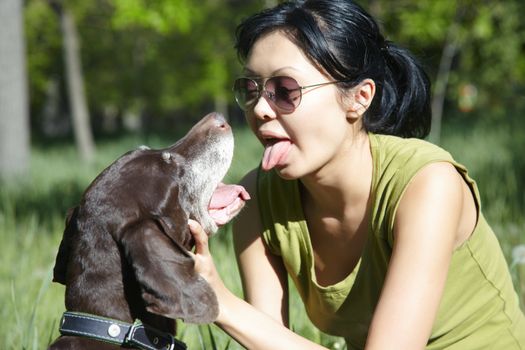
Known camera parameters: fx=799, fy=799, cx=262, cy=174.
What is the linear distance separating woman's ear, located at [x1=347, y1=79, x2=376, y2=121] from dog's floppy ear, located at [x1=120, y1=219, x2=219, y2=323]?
946 mm

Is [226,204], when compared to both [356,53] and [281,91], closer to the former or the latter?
[281,91]

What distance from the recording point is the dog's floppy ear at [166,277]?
2.27m

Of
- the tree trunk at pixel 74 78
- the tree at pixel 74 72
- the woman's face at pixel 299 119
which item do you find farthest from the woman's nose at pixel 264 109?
the tree trunk at pixel 74 78

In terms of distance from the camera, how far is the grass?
3730 millimetres

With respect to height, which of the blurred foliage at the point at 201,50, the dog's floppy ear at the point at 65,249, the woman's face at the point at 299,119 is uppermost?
the woman's face at the point at 299,119

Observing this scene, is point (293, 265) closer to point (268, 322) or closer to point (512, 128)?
point (268, 322)

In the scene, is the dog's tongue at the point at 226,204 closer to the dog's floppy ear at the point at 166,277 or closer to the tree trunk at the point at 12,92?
the dog's floppy ear at the point at 166,277

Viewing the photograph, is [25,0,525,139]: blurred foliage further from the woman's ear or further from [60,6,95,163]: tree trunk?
the woman's ear

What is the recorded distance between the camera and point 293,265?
3.23 m

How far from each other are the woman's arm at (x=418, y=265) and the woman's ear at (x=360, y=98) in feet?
1.37

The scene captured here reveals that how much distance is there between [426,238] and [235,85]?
983 millimetres

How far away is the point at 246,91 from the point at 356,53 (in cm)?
44

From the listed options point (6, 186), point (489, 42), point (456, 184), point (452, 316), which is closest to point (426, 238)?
point (456, 184)

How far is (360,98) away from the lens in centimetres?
301
